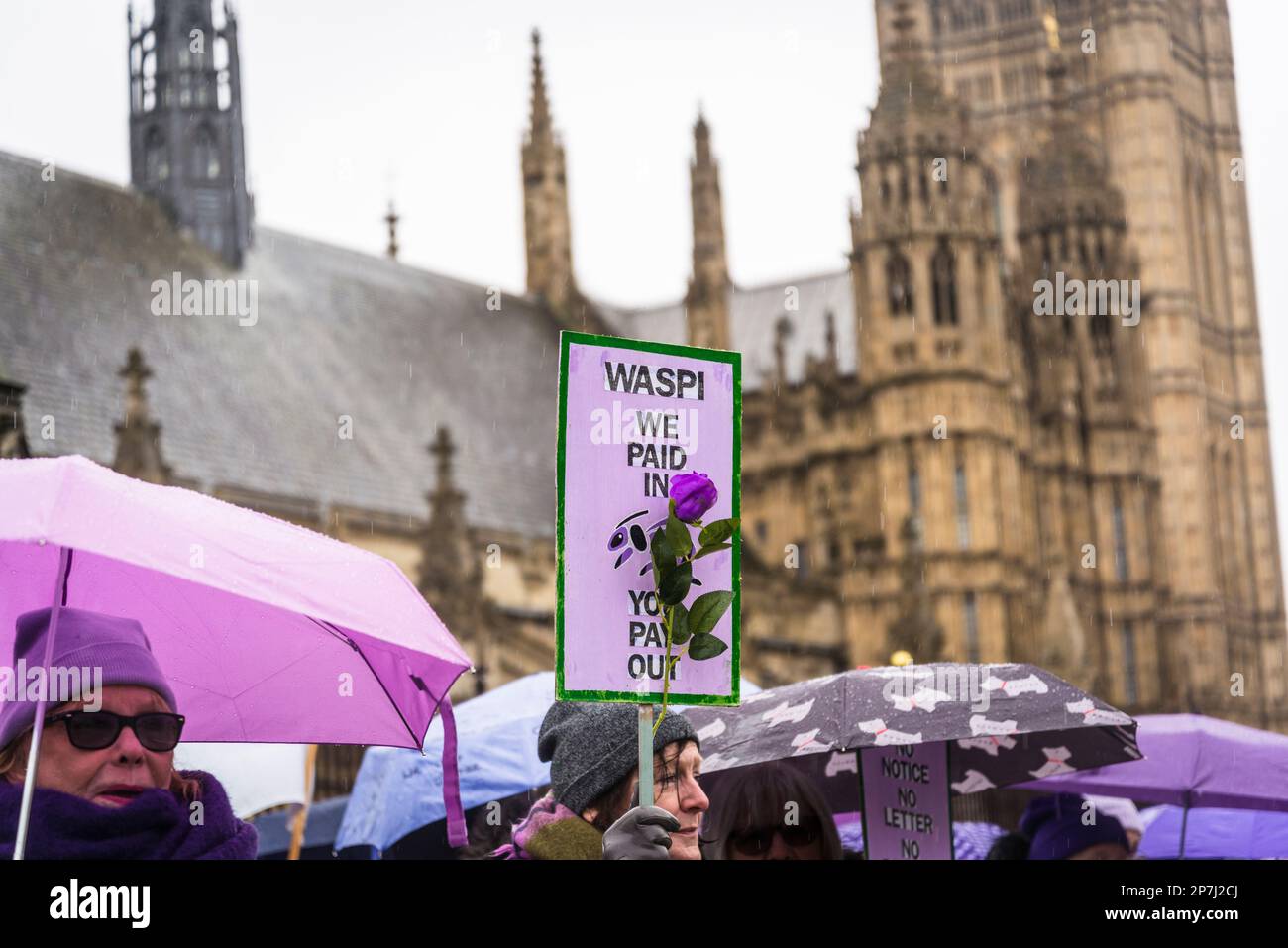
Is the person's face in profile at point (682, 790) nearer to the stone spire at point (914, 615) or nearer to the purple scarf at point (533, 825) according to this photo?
the purple scarf at point (533, 825)

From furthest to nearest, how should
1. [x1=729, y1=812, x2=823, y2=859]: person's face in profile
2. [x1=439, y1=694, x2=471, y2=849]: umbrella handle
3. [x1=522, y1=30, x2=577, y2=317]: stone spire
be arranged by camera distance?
[x1=522, y1=30, x2=577, y2=317]: stone spire < [x1=729, y1=812, x2=823, y2=859]: person's face in profile < [x1=439, y1=694, x2=471, y2=849]: umbrella handle

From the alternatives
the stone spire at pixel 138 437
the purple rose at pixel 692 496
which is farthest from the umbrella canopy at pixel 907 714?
the stone spire at pixel 138 437

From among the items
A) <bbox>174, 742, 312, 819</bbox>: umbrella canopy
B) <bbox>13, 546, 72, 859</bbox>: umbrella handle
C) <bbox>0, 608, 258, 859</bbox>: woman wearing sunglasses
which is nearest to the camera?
<bbox>13, 546, 72, 859</bbox>: umbrella handle

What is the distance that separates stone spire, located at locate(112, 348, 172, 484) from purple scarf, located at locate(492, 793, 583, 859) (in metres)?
25.2

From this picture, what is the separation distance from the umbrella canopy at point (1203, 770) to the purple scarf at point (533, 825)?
492 cm

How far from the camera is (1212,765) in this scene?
10164 millimetres

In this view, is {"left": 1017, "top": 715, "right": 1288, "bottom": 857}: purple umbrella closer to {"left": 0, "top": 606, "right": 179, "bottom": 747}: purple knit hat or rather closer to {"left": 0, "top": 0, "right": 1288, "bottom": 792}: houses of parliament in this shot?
{"left": 0, "top": 606, "right": 179, "bottom": 747}: purple knit hat

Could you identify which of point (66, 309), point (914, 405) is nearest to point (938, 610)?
point (914, 405)

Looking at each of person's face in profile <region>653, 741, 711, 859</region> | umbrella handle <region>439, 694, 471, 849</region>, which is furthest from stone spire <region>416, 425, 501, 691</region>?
person's face in profile <region>653, 741, 711, 859</region>

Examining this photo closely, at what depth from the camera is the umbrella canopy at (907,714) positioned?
780cm

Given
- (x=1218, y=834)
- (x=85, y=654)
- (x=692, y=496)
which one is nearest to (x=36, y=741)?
(x=85, y=654)

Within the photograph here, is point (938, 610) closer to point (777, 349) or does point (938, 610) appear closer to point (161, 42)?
point (777, 349)

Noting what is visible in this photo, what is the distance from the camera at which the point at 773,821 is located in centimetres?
650

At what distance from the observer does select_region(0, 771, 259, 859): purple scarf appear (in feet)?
15.1
